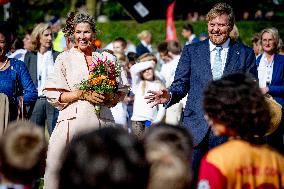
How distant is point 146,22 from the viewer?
30234mm

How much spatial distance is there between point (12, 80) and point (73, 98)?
114cm

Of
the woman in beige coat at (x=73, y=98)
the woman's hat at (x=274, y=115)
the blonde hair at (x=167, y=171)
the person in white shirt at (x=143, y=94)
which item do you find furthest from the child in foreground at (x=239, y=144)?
the person in white shirt at (x=143, y=94)

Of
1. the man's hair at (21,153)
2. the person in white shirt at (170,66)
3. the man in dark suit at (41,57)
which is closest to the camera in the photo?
the man's hair at (21,153)

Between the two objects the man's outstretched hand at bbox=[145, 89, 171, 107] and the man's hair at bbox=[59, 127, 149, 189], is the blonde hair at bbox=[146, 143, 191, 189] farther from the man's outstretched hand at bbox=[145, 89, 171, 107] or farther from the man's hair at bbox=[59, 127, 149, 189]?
the man's outstretched hand at bbox=[145, 89, 171, 107]

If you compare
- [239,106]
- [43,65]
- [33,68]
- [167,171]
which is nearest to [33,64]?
[33,68]

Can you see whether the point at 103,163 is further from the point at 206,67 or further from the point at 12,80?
the point at 12,80

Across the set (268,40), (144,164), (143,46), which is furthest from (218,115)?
(143,46)

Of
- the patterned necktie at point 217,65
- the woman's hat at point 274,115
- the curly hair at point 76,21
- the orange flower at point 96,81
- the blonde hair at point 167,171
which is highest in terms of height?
the curly hair at point 76,21

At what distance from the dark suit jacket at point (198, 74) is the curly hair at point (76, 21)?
1.04 m

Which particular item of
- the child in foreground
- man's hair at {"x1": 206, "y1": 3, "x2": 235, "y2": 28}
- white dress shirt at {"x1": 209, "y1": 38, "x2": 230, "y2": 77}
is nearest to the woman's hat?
white dress shirt at {"x1": 209, "y1": 38, "x2": 230, "y2": 77}

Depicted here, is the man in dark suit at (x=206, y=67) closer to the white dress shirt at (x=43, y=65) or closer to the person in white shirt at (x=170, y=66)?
the white dress shirt at (x=43, y=65)

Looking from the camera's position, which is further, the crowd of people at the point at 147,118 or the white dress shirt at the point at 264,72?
the white dress shirt at the point at 264,72

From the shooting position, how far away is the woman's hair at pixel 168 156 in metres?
4.43

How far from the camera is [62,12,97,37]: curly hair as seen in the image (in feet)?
27.3
